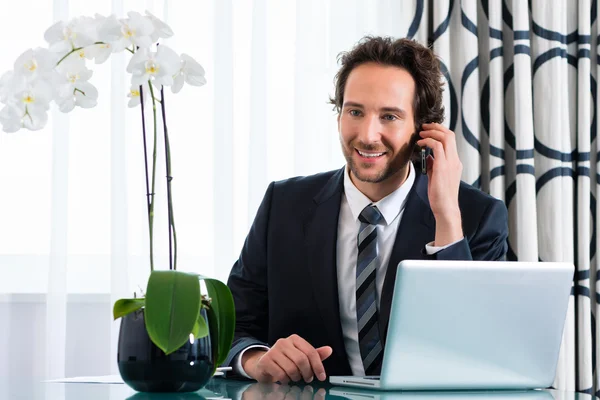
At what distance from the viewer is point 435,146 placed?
1.83 meters

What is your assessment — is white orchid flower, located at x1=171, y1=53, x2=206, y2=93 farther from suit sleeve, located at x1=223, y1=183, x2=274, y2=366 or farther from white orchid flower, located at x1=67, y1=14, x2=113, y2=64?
suit sleeve, located at x1=223, y1=183, x2=274, y2=366

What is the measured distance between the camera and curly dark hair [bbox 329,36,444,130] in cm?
200

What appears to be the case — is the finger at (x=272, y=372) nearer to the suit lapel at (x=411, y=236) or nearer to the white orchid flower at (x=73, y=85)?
the suit lapel at (x=411, y=236)

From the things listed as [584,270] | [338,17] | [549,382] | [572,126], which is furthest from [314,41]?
[549,382]

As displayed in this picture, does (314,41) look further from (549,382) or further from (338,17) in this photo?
(549,382)

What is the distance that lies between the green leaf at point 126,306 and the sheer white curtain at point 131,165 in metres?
1.15

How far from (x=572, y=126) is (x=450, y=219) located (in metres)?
1.08

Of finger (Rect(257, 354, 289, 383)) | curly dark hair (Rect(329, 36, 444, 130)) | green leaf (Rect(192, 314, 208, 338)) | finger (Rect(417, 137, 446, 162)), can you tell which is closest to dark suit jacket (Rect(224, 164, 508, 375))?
finger (Rect(417, 137, 446, 162))

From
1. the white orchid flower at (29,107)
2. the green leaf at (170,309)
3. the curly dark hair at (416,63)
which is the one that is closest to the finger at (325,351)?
the green leaf at (170,309)

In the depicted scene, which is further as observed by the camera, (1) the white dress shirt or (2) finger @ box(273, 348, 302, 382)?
(1) the white dress shirt

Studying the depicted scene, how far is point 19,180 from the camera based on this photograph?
2.28 meters

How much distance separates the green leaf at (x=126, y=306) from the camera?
113cm

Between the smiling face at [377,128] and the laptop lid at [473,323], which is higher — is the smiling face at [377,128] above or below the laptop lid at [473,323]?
above

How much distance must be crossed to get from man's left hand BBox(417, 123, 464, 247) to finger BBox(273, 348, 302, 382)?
1.66ft
